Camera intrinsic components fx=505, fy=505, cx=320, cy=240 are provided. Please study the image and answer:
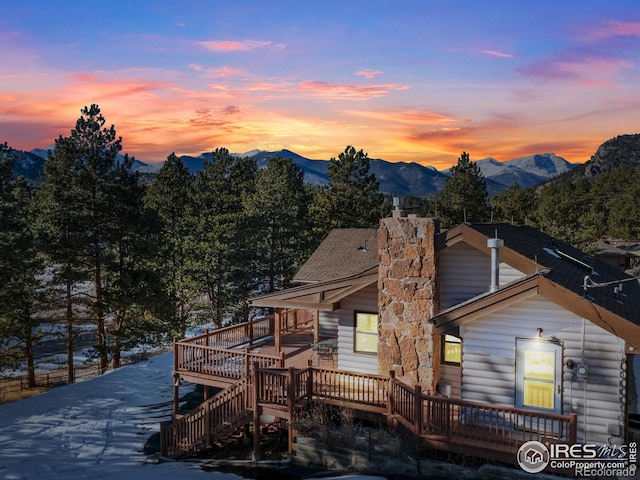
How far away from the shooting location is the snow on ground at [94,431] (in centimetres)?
1275

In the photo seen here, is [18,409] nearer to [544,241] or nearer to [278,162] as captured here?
[544,241]

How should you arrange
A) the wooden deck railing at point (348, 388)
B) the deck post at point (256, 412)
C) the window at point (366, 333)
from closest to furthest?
the wooden deck railing at point (348, 388), the deck post at point (256, 412), the window at point (366, 333)

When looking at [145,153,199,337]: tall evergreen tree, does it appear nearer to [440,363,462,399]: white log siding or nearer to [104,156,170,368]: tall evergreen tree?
[104,156,170,368]: tall evergreen tree

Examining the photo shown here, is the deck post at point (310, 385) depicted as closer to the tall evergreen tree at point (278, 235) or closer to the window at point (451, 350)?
the window at point (451, 350)

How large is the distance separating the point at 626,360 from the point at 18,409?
19.8 m

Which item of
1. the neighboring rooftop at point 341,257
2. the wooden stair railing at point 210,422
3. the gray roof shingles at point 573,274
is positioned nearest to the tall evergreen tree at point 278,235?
the neighboring rooftop at point 341,257

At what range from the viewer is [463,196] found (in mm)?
43125

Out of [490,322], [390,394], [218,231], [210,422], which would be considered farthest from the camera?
[218,231]

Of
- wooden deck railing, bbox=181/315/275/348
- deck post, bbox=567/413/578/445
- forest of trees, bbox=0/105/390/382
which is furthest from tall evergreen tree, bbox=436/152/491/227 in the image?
deck post, bbox=567/413/578/445

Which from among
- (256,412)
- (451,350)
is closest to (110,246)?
(256,412)

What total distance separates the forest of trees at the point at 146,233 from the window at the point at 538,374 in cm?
662

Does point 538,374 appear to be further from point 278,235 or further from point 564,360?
point 278,235

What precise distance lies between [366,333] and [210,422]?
Result: 5.06 meters

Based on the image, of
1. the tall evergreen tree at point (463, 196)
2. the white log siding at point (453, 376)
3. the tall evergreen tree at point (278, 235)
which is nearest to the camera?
the white log siding at point (453, 376)
